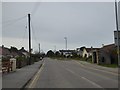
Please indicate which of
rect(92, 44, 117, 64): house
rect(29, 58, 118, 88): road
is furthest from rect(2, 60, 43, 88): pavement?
rect(92, 44, 117, 64): house

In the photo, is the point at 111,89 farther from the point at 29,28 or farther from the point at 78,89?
the point at 29,28

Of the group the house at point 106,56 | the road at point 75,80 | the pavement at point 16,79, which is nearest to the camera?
the pavement at point 16,79

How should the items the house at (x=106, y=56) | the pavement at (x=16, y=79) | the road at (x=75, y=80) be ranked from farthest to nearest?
the house at (x=106, y=56)
the road at (x=75, y=80)
the pavement at (x=16, y=79)

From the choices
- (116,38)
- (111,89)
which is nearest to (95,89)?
(111,89)

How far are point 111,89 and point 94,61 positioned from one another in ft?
190

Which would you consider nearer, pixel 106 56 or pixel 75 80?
pixel 75 80

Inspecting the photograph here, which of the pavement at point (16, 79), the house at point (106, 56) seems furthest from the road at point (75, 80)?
the house at point (106, 56)

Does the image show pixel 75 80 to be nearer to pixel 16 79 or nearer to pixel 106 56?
pixel 16 79

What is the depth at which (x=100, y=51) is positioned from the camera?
67938 mm

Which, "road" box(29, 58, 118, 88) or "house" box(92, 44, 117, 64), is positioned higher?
"house" box(92, 44, 117, 64)

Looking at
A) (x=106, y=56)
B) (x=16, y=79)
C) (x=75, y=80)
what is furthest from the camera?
(x=106, y=56)

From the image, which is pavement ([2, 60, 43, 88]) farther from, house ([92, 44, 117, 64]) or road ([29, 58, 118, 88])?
house ([92, 44, 117, 64])

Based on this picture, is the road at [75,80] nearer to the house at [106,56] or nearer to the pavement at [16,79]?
the pavement at [16,79]

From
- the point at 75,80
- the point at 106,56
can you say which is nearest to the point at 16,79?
the point at 75,80
